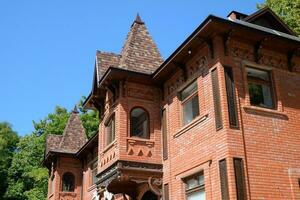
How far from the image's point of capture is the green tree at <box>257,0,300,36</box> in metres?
22.3

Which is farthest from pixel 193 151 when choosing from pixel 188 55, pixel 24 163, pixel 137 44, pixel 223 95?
pixel 24 163

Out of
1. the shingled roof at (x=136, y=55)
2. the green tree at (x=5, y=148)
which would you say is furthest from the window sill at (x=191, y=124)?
the green tree at (x=5, y=148)

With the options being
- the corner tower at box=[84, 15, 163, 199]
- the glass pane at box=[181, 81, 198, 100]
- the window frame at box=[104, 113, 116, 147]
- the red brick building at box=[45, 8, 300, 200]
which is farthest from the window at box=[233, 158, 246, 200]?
the window frame at box=[104, 113, 116, 147]

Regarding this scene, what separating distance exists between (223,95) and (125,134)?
13.6 ft

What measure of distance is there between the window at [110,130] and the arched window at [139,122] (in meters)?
0.92

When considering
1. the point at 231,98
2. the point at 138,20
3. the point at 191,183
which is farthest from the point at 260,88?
the point at 138,20

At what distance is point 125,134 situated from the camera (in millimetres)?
14547

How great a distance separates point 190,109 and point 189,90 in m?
0.65

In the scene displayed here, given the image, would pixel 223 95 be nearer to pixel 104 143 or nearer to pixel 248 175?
pixel 248 175

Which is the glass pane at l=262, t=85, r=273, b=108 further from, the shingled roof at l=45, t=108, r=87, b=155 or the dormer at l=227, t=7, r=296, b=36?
the shingled roof at l=45, t=108, r=87, b=155

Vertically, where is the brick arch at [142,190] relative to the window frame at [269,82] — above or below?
below

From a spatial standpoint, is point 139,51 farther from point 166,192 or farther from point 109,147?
point 166,192

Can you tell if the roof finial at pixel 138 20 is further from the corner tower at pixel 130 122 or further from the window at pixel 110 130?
the window at pixel 110 130

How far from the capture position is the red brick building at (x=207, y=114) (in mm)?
11648
